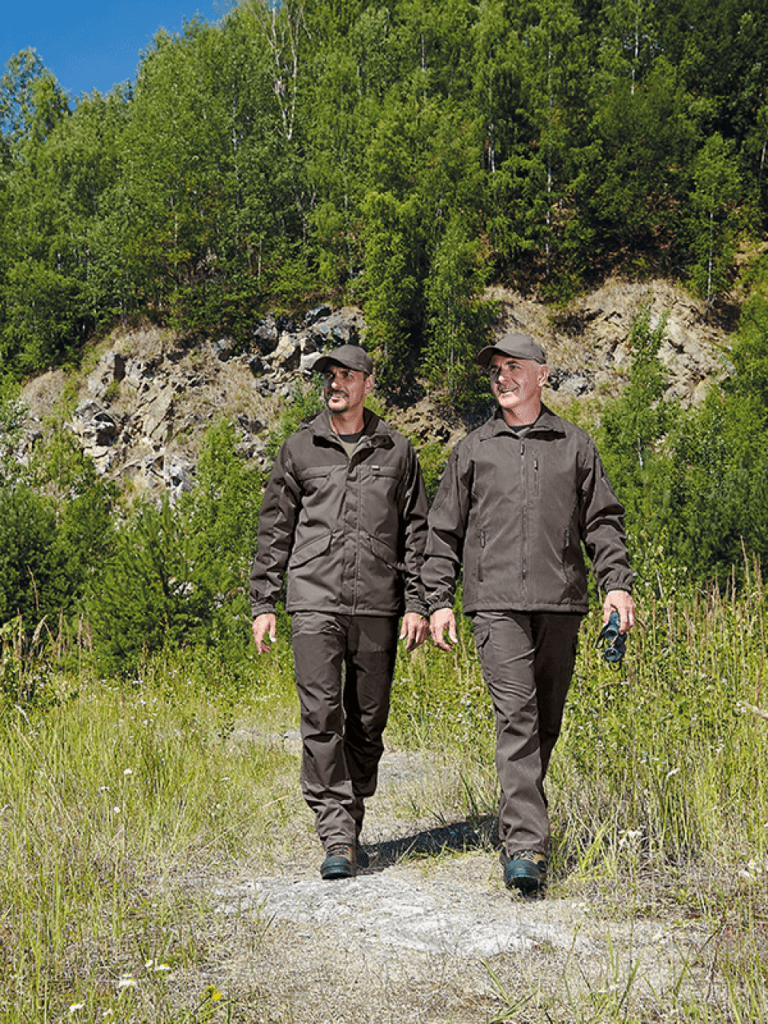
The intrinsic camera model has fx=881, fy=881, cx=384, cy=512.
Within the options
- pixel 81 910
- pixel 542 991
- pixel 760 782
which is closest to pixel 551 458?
pixel 760 782

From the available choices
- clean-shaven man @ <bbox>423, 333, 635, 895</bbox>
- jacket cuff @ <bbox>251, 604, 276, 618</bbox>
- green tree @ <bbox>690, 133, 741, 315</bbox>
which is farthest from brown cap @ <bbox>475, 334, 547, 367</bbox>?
green tree @ <bbox>690, 133, 741, 315</bbox>

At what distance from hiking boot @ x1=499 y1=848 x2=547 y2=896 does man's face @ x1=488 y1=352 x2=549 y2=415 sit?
1750 mm

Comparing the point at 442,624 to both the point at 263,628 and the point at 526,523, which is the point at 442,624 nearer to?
the point at 526,523

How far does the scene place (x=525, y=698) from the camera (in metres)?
3.49

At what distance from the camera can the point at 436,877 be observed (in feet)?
11.7

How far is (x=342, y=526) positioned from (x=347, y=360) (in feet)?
2.53

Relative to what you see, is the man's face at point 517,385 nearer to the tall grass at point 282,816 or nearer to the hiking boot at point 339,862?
the tall grass at point 282,816

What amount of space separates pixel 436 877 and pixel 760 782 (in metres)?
1.34

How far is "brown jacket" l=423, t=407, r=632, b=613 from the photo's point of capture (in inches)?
140

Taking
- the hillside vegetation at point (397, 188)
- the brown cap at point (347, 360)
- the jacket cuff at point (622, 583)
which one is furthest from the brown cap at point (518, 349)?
the hillside vegetation at point (397, 188)

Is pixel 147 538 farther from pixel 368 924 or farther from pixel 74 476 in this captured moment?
pixel 74 476

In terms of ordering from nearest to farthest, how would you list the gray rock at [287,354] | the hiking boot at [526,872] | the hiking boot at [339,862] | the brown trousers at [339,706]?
the hiking boot at [526,872] → the hiking boot at [339,862] → the brown trousers at [339,706] → the gray rock at [287,354]

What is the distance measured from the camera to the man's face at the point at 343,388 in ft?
13.5

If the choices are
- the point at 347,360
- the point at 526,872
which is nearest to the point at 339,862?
the point at 526,872
